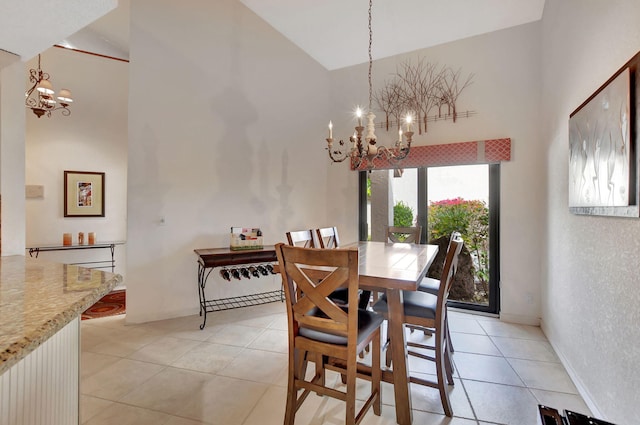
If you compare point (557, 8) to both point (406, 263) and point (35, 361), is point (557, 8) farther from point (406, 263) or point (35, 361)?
point (35, 361)

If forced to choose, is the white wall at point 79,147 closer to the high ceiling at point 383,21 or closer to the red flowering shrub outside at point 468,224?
the high ceiling at point 383,21

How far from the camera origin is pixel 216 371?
2250 millimetres

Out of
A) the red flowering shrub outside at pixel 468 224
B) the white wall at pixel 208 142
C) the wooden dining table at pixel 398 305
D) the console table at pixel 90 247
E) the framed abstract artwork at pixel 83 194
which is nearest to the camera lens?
the wooden dining table at pixel 398 305

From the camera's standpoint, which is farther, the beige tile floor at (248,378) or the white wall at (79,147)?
the white wall at (79,147)

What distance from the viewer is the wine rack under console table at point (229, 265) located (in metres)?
3.19

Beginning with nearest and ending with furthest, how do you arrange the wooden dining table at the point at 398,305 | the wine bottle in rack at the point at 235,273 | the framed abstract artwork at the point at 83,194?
1. the wooden dining table at the point at 398,305
2. the wine bottle in rack at the point at 235,273
3. the framed abstract artwork at the point at 83,194

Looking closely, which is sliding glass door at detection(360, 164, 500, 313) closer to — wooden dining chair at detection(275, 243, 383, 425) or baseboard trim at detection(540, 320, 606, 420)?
baseboard trim at detection(540, 320, 606, 420)

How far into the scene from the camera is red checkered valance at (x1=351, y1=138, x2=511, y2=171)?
332 cm

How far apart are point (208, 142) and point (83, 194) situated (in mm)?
2329

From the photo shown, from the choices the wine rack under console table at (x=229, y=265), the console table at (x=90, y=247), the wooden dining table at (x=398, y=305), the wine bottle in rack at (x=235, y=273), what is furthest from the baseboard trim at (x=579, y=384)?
Result: the console table at (x=90, y=247)

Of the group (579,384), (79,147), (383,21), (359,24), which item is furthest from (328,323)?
(79,147)

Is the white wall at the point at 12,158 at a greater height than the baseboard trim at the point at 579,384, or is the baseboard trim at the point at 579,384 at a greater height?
the white wall at the point at 12,158

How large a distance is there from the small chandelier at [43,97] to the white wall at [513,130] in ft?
15.6

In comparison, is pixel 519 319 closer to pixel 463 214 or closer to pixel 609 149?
pixel 463 214
